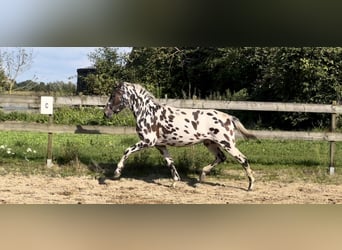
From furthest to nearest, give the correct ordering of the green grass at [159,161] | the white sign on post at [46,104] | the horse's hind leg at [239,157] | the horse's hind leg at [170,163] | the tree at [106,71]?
the tree at [106,71]
the white sign on post at [46,104]
the green grass at [159,161]
the horse's hind leg at [170,163]
the horse's hind leg at [239,157]

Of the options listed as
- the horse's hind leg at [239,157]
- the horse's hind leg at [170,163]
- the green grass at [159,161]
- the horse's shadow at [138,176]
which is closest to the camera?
the horse's hind leg at [239,157]

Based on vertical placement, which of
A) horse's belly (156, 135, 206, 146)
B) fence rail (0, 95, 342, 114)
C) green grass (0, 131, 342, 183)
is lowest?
green grass (0, 131, 342, 183)

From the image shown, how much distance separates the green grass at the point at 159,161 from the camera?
6023 mm

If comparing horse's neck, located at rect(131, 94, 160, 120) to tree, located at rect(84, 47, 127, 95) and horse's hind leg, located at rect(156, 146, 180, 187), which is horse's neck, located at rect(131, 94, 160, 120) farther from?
tree, located at rect(84, 47, 127, 95)

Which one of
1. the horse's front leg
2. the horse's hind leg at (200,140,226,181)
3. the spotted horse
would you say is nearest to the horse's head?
the spotted horse

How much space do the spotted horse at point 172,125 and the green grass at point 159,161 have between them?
22.7 inches

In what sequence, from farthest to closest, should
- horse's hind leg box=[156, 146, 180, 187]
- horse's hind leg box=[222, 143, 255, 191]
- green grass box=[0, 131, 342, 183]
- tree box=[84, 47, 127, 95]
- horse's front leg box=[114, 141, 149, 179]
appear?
tree box=[84, 47, 127, 95] → green grass box=[0, 131, 342, 183] → horse's hind leg box=[156, 146, 180, 187] → horse's front leg box=[114, 141, 149, 179] → horse's hind leg box=[222, 143, 255, 191]

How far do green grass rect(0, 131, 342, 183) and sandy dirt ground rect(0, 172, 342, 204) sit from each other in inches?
9.2

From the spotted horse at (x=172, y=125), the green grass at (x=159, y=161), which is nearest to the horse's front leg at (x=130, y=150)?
the spotted horse at (x=172, y=125)

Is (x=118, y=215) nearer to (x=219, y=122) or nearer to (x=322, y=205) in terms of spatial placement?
(x=219, y=122)

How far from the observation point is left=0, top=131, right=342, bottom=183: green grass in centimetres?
602

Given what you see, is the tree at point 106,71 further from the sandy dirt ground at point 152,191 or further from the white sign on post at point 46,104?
the sandy dirt ground at point 152,191
